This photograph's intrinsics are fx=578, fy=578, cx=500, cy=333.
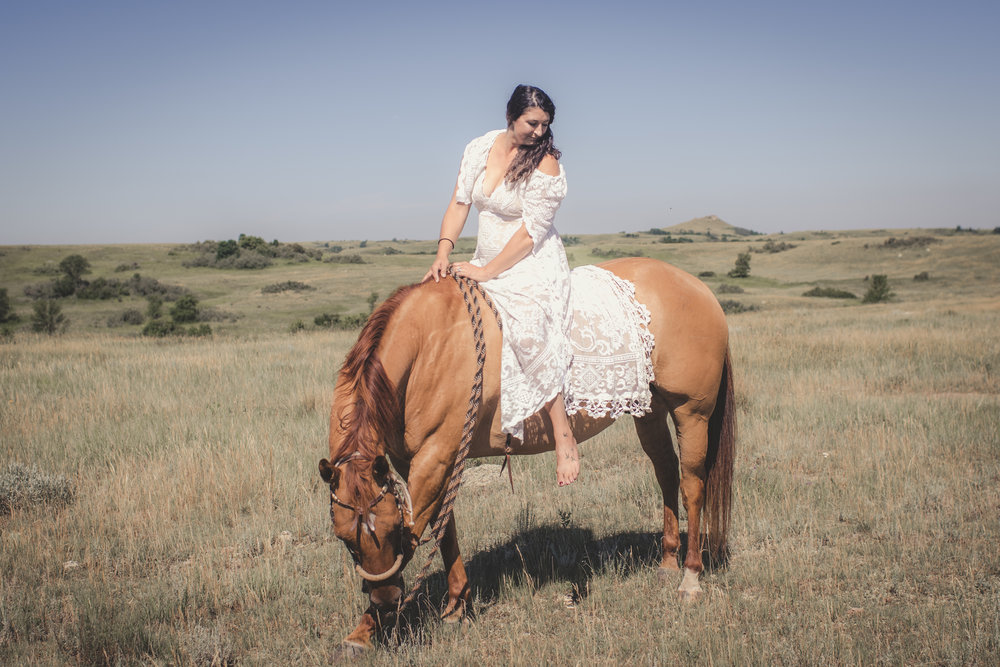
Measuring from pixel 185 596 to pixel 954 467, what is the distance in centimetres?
690

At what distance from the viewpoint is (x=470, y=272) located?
3432 mm

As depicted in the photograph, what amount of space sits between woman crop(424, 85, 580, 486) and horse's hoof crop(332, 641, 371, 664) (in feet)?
4.69

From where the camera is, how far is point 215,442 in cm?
687

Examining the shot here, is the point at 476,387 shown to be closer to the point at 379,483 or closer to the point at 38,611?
the point at 379,483

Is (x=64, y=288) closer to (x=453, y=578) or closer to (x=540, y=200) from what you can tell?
(x=453, y=578)

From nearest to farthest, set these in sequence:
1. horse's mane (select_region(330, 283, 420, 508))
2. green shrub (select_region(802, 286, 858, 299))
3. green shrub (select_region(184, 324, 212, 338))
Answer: horse's mane (select_region(330, 283, 420, 508)), green shrub (select_region(184, 324, 212, 338)), green shrub (select_region(802, 286, 858, 299))

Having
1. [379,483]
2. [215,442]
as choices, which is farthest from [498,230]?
[215,442]

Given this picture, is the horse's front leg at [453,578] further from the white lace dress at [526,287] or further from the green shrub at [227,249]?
the green shrub at [227,249]

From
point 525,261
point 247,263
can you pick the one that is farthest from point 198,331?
point 247,263

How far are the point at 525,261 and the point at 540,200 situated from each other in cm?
39

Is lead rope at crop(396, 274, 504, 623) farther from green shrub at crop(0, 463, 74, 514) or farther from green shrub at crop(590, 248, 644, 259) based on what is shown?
green shrub at crop(590, 248, 644, 259)

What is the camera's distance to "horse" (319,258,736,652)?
2646 millimetres

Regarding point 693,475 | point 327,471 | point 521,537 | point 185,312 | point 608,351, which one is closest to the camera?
point 327,471

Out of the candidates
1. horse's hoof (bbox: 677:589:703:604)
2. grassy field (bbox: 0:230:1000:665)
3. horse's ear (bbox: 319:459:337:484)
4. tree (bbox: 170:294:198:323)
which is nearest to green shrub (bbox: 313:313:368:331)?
tree (bbox: 170:294:198:323)
